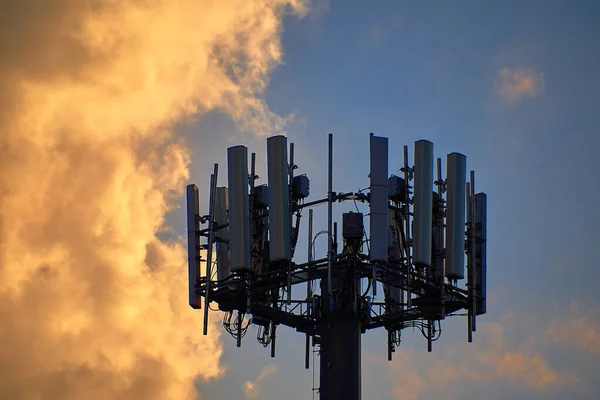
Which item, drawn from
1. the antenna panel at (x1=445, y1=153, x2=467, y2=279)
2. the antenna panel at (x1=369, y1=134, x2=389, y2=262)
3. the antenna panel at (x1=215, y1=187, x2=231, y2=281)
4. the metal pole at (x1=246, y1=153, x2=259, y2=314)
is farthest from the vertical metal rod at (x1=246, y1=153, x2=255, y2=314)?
the antenna panel at (x1=445, y1=153, x2=467, y2=279)

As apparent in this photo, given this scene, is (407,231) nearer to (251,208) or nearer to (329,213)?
(329,213)

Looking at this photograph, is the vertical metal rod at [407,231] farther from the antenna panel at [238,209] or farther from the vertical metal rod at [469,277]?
the antenna panel at [238,209]

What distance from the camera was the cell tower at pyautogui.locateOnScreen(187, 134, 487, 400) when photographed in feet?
248

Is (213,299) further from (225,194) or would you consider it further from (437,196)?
(437,196)

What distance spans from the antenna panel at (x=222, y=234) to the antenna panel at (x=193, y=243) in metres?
1.10

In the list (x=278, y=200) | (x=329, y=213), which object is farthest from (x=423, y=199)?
(x=278, y=200)

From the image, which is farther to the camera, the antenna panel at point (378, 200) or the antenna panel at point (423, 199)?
the antenna panel at point (423, 199)

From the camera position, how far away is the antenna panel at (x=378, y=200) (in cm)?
7412

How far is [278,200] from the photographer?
251ft

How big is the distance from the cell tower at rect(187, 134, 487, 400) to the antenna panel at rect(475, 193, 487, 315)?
54 millimetres

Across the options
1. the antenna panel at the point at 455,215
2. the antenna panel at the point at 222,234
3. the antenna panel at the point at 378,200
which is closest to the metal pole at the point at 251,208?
the antenna panel at the point at 222,234

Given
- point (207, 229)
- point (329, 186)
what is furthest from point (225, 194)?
point (329, 186)

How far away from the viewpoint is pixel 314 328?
264ft

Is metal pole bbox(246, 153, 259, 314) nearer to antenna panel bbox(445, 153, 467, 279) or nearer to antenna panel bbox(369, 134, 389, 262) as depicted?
antenna panel bbox(369, 134, 389, 262)
